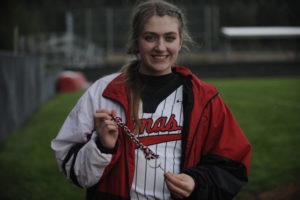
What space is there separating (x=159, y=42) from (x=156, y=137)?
57cm

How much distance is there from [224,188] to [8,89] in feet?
18.2

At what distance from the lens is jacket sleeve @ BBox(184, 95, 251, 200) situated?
68.0 inches

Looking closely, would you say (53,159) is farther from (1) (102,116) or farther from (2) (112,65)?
(2) (112,65)

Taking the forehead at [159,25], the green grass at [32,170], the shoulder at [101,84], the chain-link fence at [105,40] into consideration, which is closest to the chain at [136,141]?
the shoulder at [101,84]

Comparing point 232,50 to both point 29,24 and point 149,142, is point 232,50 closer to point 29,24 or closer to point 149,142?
point 149,142

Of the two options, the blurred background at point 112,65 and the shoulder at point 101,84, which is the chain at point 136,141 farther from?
the blurred background at point 112,65

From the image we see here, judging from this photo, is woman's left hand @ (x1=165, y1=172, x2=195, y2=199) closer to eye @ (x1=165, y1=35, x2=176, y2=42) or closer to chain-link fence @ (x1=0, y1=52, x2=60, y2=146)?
eye @ (x1=165, y1=35, x2=176, y2=42)

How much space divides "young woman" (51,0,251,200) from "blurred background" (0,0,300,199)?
1.96ft

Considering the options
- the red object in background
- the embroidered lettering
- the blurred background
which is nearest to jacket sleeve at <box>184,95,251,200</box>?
the embroidered lettering

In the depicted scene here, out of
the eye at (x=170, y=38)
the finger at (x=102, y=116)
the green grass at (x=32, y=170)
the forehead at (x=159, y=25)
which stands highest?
the forehead at (x=159, y=25)

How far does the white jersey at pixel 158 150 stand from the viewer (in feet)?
5.95

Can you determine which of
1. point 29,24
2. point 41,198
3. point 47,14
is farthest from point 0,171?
point 47,14

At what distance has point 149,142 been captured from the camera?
6.05 feet

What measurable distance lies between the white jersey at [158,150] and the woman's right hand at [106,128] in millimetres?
239
